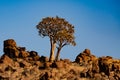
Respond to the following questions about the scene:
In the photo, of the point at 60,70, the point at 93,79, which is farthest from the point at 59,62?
the point at 93,79

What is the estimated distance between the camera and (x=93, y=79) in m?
135

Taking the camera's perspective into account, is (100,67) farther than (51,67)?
Yes

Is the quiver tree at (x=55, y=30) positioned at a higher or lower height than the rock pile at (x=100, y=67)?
higher

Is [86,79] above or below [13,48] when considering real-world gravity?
below

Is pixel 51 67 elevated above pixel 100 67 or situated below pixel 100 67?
below

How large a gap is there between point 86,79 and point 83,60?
511 inches

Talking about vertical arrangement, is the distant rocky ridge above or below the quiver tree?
below

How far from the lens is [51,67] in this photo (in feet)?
457

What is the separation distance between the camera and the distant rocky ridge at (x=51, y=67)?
443 ft

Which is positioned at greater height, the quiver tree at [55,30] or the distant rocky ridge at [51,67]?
the quiver tree at [55,30]

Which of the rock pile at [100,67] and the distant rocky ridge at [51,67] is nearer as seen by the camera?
the distant rocky ridge at [51,67]

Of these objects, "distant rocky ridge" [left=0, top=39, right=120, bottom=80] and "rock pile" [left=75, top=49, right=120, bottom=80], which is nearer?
"distant rocky ridge" [left=0, top=39, right=120, bottom=80]

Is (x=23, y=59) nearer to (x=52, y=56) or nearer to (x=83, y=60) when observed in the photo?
(x=52, y=56)

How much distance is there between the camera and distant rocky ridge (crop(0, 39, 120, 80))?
135000 mm
